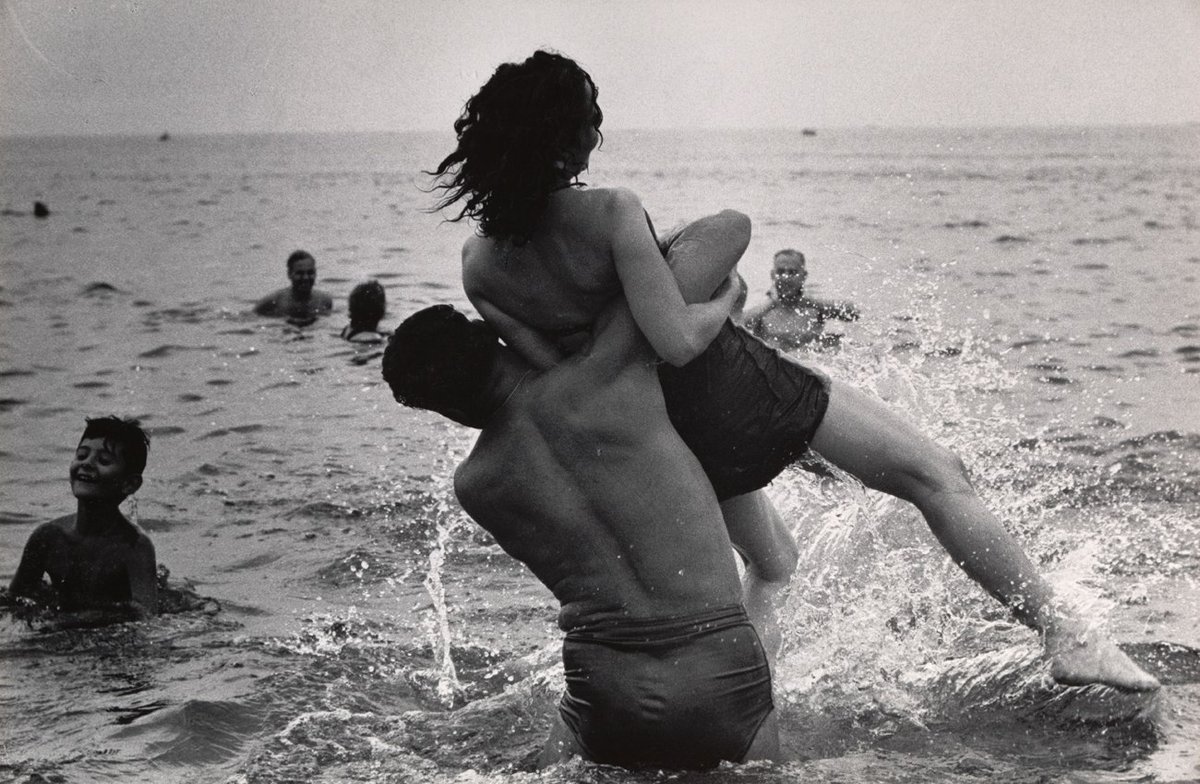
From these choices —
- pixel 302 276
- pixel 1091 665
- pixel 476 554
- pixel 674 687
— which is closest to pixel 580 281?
pixel 674 687

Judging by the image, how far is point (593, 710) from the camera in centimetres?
384

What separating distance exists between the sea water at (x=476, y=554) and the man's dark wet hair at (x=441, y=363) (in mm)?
485

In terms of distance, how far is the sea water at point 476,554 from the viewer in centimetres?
452

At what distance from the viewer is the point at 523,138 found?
381 centimetres

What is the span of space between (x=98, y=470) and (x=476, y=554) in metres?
2.03

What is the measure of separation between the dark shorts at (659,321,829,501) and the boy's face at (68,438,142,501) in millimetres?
3377

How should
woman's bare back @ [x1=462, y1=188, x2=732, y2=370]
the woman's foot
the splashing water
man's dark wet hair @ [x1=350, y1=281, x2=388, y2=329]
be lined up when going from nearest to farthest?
woman's bare back @ [x1=462, y1=188, x2=732, y2=370] → the woman's foot → the splashing water → man's dark wet hair @ [x1=350, y1=281, x2=388, y2=329]

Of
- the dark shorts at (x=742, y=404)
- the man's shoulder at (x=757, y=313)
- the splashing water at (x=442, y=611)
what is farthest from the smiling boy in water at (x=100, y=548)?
the man's shoulder at (x=757, y=313)

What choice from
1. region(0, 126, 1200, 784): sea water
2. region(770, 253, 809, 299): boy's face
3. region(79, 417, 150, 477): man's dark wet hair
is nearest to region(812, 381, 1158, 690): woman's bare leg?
region(0, 126, 1200, 784): sea water

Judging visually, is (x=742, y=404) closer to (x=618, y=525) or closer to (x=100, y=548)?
(x=618, y=525)

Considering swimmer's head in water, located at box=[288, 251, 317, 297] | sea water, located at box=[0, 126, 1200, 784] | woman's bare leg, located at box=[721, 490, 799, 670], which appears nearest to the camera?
sea water, located at box=[0, 126, 1200, 784]

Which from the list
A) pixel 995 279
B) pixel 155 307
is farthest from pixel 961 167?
pixel 155 307

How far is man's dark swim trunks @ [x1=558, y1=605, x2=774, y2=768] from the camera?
374 cm

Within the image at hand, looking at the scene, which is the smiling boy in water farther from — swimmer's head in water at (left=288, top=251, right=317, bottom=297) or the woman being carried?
swimmer's head in water at (left=288, top=251, right=317, bottom=297)
